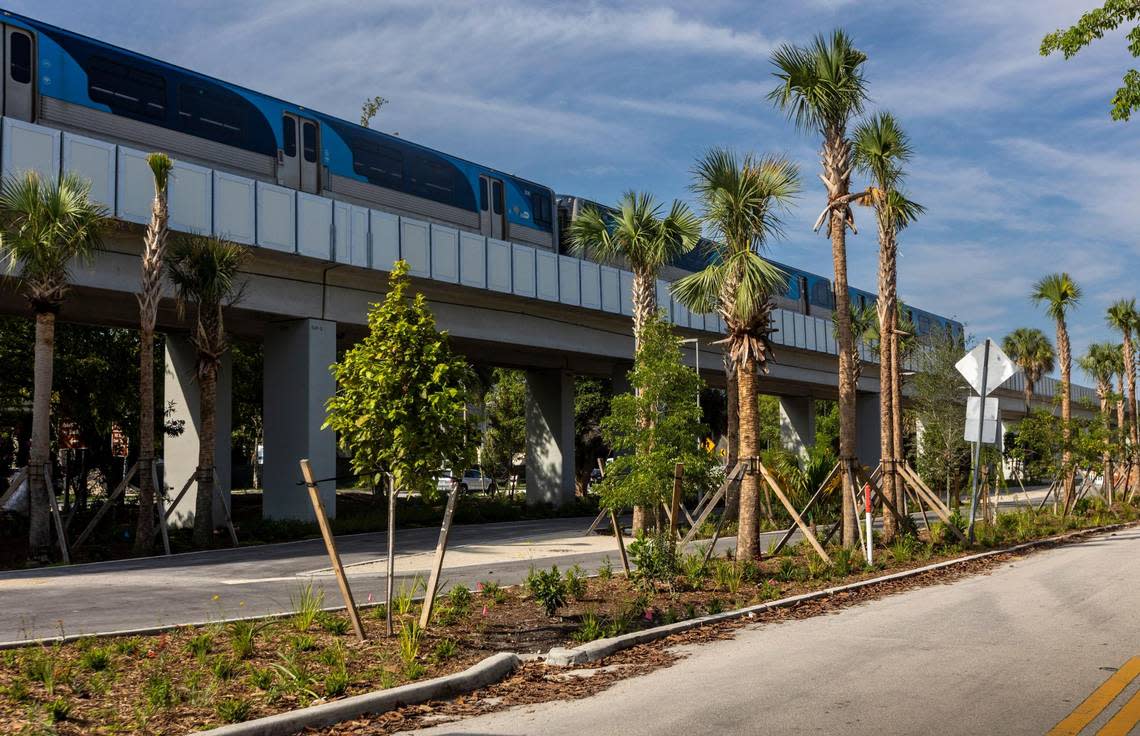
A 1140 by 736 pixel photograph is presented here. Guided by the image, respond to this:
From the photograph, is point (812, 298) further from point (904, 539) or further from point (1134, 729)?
point (1134, 729)

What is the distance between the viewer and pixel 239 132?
2289 cm

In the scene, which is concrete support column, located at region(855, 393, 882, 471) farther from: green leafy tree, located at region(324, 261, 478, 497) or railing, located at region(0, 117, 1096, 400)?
green leafy tree, located at region(324, 261, 478, 497)

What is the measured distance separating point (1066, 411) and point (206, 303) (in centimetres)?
2561

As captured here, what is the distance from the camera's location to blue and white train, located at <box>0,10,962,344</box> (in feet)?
63.1

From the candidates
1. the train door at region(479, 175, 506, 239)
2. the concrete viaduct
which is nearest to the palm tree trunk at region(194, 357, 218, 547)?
the concrete viaduct

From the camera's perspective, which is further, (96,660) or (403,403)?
(403,403)

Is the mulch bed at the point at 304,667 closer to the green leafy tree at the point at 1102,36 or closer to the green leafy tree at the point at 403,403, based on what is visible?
the green leafy tree at the point at 403,403

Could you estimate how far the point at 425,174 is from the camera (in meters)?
27.0

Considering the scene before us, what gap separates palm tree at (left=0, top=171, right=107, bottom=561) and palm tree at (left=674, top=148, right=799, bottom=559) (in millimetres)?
10860

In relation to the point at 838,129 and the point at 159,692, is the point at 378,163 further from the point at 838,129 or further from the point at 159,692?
the point at 159,692

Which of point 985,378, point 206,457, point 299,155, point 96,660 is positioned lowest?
point 96,660

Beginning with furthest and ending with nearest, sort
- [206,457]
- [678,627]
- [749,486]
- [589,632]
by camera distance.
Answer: [206,457], [749,486], [678,627], [589,632]

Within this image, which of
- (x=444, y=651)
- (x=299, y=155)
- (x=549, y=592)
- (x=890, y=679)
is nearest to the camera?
(x=890, y=679)

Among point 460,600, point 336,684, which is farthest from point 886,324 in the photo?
point 336,684
